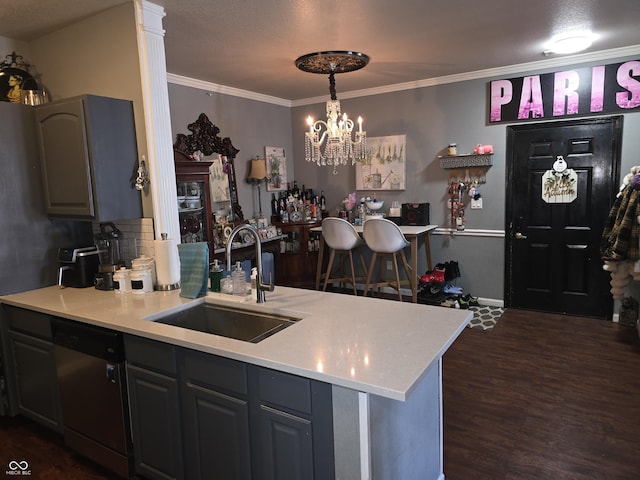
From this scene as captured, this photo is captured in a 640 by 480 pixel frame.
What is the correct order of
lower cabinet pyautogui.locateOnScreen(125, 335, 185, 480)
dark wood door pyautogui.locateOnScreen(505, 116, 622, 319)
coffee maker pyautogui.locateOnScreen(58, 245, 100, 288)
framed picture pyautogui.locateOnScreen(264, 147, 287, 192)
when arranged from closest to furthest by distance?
lower cabinet pyautogui.locateOnScreen(125, 335, 185, 480) → coffee maker pyautogui.locateOnScreen(58, 245, 100, 288) → dark wood door pyautogui.locateOnScreen(505, 116, 622, 319) → framed picture pyautogui.locateOnScreen(264, 147, 287, 192)

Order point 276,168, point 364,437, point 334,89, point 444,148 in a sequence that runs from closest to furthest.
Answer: point 364,437, point 334,89, point 444,148, point 276,168

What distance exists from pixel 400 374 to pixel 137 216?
1.91 m

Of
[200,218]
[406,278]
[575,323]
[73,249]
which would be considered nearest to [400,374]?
[73,249]

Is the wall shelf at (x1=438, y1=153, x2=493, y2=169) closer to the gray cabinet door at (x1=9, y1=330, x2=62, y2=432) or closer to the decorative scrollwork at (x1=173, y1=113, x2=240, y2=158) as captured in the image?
the decorative scrollwork at (x1=173, y1=113, x2=240, y2=158)

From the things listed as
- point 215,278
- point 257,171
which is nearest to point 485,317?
point 257,171

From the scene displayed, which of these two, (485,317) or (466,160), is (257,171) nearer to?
(466,160)

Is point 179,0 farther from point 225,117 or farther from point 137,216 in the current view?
point 225,117

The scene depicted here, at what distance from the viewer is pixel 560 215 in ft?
13.9

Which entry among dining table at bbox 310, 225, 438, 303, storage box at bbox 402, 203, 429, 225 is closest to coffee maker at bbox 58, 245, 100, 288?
dining table at bbox 310, 225, 438, 303

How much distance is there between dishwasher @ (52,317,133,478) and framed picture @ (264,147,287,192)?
3400 millimetres

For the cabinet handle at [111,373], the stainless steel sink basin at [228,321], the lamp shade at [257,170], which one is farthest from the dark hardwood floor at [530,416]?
the lamp shade at [257,170]

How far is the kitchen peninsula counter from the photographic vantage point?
4.61 ft

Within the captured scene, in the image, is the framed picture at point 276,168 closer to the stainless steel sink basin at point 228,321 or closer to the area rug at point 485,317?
the area rug at point 485,317

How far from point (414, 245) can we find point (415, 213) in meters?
0.56
